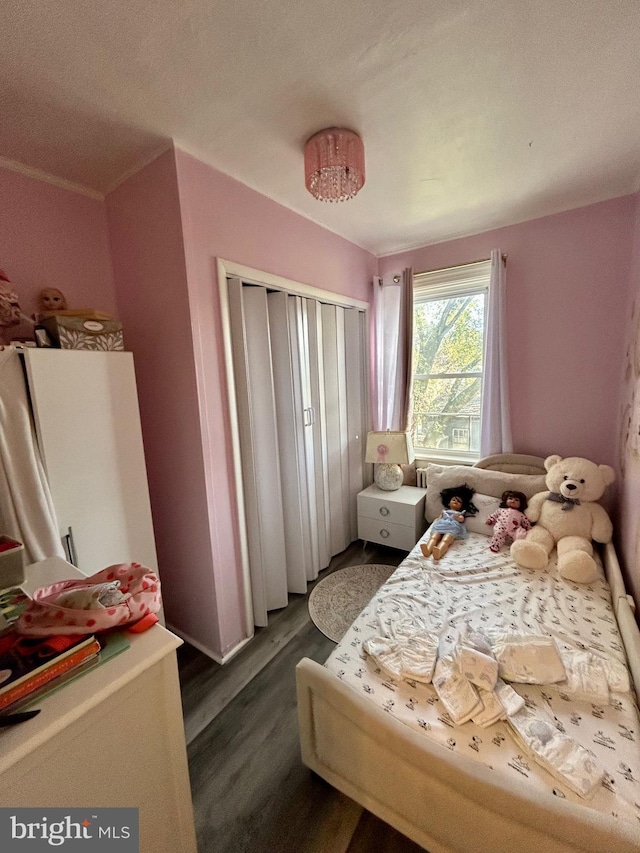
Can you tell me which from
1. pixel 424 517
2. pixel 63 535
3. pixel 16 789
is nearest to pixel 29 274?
pixel 63 535

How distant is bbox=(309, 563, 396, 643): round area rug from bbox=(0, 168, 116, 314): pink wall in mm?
2242

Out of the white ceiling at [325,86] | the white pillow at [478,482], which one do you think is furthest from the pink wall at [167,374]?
the white pillow at [478,482]

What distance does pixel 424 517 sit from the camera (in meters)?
2.73

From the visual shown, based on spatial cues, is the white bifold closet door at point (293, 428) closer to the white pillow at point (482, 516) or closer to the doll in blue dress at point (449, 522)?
the doll in blue dress at point (449, 522)

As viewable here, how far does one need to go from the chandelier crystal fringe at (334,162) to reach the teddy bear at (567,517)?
1.95m

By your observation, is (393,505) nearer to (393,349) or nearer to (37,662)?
(393,349)

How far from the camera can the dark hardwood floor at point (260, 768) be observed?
1118 mm

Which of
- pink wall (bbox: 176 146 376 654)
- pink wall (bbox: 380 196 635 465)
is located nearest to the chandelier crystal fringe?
pink wall (bbox: 176 146 376 654)

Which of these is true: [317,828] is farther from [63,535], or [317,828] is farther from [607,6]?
[607,6]

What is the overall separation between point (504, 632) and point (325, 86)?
85.4 inches

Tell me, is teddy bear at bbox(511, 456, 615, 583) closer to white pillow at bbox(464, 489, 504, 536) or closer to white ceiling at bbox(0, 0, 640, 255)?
white pillow at bbox(464, 489, 504, 536)

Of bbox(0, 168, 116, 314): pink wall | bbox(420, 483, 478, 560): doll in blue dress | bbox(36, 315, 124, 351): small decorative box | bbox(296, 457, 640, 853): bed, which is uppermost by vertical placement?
bbox(0, 168, 116, 314): pink wall

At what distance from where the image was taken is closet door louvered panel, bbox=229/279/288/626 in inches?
73.0

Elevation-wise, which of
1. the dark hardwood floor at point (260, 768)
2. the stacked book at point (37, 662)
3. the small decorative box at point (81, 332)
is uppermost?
the small decorative box at point (81, 332)
